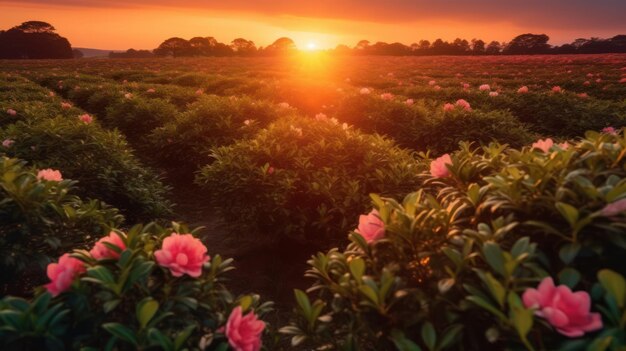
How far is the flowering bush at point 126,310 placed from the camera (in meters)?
1.80

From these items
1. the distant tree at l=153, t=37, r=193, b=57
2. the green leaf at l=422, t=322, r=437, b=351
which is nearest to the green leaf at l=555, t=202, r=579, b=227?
the green leaf at l=422, t=322, r=437, b=351

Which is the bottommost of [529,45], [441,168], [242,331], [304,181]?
[304,181]

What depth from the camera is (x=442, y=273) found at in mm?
1876

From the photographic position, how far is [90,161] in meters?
5.50

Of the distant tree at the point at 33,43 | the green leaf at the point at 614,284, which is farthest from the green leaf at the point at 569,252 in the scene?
the distant tree at the point at 33,43

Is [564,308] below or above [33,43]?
below

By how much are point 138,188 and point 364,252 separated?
173 inches

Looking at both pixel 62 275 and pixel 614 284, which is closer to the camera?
pixel 614 284

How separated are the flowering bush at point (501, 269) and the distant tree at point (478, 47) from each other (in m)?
57.7

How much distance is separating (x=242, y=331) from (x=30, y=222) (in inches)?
64.1

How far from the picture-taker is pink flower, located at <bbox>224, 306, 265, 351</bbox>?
6.22 ft

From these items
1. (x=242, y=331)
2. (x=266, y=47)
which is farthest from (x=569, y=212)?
(x=266, y=47)

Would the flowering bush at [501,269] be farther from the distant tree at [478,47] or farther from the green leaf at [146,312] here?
the distant tree at [478,47]

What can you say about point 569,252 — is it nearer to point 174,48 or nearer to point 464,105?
point 464,105
